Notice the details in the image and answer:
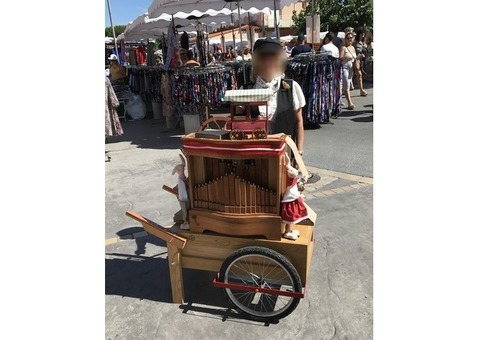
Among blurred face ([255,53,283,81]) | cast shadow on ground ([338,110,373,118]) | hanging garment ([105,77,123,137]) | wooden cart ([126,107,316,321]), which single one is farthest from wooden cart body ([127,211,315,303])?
cast shadow on ground ([338,110,373,118])

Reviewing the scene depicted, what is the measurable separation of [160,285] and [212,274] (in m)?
0.40

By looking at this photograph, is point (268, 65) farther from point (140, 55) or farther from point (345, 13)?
point (345, 13)

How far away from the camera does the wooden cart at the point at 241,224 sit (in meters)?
2.10

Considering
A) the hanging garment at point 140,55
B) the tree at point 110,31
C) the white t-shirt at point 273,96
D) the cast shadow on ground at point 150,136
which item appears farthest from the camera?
the tree at point 110,31

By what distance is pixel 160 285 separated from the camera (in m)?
2.81

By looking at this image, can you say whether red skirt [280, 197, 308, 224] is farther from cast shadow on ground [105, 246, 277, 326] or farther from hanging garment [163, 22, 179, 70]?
hanging garment [163, 22, 179, 70]

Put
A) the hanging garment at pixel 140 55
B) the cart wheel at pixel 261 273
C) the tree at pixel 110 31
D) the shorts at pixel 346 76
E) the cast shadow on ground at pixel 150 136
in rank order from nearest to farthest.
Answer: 1. the cart wheel at pixel 261 273
2. the cast shadow on ground at pixel 150 136
3. the shorts at pixel 346 76
4. the hanging garment at pixel 140 55
5. the tree at pixel 110 31

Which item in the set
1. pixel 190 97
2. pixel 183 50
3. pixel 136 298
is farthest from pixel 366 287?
pixel 183 50

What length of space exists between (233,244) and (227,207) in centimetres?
26

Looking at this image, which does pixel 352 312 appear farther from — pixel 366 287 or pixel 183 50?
pixel 183 50

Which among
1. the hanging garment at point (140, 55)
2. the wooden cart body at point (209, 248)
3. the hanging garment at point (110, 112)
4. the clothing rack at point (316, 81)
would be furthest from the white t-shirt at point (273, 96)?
the hanging garment at point (140, 55)

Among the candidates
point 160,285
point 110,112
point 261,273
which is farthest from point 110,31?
point 261,273

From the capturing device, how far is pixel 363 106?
9.39 meters

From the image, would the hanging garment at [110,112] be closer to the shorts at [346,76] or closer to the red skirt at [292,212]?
the red skirt at [292,212]
